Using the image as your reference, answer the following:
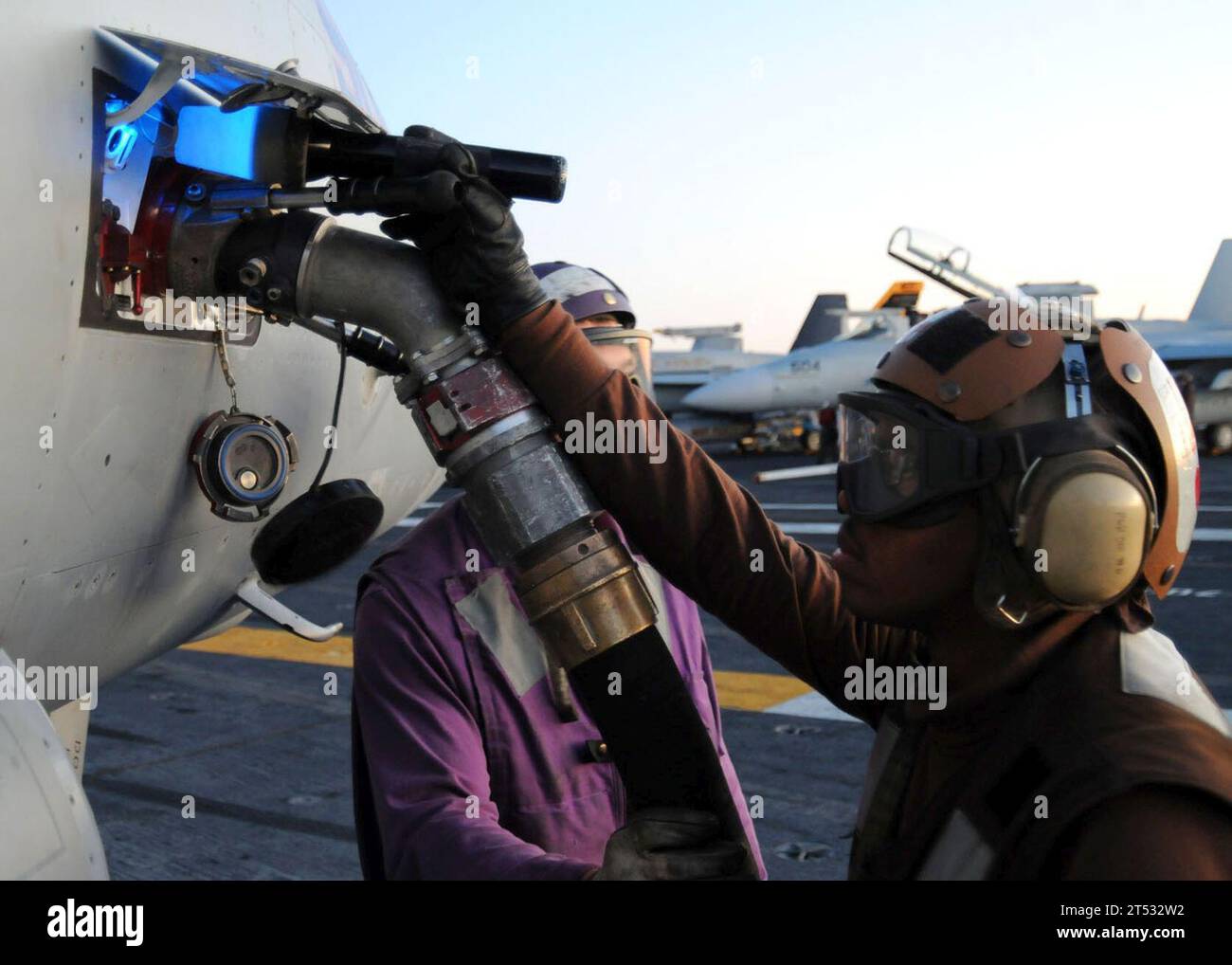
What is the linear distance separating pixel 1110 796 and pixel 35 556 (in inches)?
62.3

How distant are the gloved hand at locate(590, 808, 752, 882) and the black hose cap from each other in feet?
3.32

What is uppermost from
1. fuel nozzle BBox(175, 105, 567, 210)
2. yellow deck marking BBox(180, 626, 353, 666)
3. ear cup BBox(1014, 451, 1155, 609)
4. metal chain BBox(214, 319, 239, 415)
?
fuel nozzle BBox(175, 105, 567, 210)

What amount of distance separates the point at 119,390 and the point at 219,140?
1.41 feet

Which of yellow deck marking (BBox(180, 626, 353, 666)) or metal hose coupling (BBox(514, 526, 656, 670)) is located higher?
metal hose coupling (BBox(514, 526, 656, 670))

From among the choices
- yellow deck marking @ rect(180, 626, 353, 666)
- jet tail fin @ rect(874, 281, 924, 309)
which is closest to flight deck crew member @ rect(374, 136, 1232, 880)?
yellow deck marking @ rect(180, 626, 353, 666)

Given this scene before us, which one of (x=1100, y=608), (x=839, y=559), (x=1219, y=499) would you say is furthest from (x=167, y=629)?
(x=1219, y=499)

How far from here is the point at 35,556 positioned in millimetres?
1959

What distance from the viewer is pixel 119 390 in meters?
2.01

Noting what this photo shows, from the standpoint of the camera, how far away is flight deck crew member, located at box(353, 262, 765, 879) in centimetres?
201

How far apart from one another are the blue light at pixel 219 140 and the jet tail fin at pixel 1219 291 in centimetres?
Answer: 3680

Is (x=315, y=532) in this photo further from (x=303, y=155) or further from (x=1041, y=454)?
(x=1041, y=454)

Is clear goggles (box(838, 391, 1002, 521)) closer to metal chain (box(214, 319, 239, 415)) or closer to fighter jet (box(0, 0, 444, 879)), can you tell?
fighter jet (box(0, 0, 444, 879))

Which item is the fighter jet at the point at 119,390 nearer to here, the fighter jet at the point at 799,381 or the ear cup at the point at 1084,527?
the ear cup at the point at 1084,527

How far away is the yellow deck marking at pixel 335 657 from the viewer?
6.89 meters
